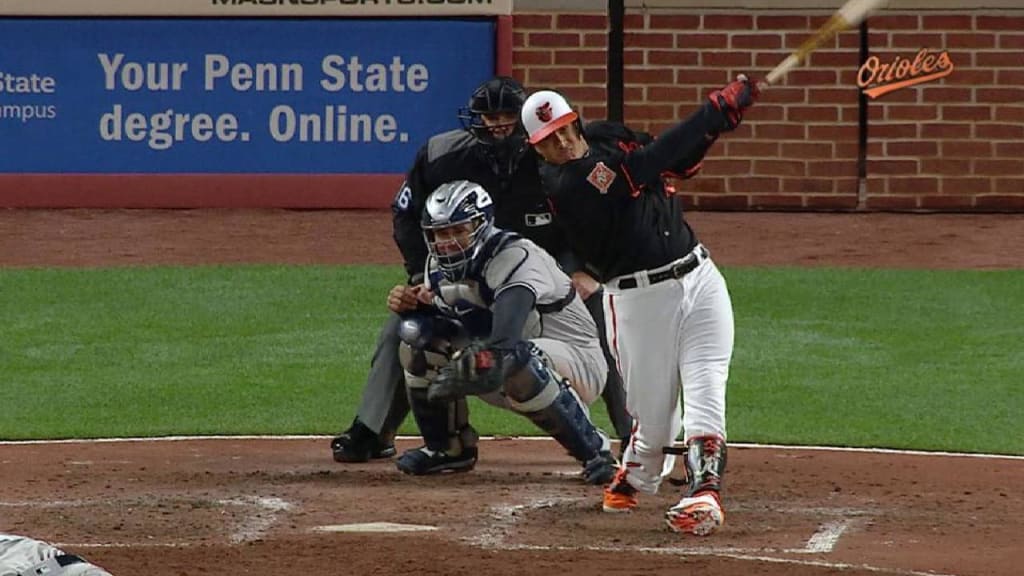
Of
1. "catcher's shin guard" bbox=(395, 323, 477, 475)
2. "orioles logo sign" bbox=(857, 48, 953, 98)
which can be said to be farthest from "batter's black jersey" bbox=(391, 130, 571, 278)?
"orioles logo sign" bbox=(857, 48, 953, 98)

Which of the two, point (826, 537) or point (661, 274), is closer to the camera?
point (826, 537)

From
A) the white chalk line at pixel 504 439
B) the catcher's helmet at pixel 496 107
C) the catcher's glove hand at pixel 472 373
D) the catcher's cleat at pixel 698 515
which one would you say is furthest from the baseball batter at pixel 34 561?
the white chalk line at pixel 504 439

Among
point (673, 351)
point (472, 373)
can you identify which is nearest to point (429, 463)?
point (472, 373)

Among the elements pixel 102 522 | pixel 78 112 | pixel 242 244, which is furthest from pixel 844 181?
pixel 102 522

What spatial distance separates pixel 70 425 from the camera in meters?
11.0

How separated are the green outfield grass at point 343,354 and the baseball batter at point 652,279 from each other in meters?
2.57

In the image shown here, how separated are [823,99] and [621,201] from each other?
11.7 m

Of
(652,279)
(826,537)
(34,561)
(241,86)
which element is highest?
(241,86)

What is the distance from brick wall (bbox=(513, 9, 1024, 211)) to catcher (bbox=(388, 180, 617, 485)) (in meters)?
10.3

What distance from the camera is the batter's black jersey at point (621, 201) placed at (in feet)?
25.6

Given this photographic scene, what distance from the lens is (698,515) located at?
302 inches

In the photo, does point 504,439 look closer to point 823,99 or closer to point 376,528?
point 376,528

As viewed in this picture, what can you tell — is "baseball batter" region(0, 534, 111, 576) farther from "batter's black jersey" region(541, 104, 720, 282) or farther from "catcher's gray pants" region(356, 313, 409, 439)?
"catcher's gray pants" region(356, 313, 409, 439)

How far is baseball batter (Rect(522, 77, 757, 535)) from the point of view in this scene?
7.80m
